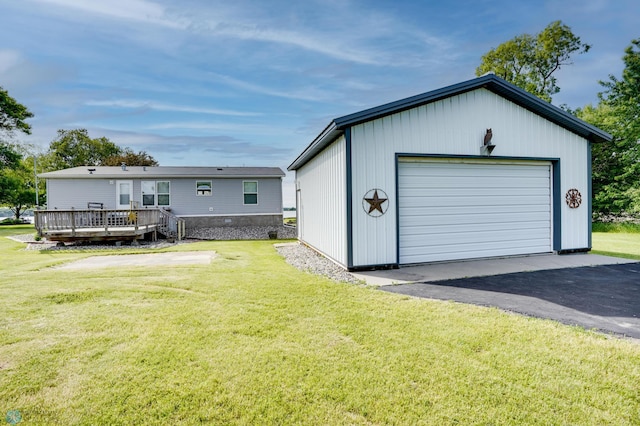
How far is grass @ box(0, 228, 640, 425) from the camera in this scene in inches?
81.7

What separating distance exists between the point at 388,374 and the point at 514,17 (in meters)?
12.1

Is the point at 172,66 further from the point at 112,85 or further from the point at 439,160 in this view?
the point at 439,160

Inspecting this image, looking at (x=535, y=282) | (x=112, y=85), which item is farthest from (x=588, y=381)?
(x=112, y=85)

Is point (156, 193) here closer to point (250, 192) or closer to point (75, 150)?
point (250, 192)

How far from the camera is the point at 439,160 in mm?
7199

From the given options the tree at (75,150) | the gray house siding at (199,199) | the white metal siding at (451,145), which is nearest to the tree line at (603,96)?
the white metal siding at (451,145)

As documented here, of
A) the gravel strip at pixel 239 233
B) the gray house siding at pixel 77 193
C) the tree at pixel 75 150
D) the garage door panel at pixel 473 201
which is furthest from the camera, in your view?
the tree at pixel 75 150

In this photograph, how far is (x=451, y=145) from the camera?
710 centimetres

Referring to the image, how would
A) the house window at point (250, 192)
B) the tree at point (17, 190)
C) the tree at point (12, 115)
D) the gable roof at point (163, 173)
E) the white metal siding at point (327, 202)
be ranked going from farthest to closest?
1. the tree at point (17, 190)
2. the tree at point (12, 115)
3. the house window at point (250, 192)
4. the gable roof at point (163, 173)
5. the white metal siding at point (327, 202)

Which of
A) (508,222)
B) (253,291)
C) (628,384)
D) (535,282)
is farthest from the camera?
(508,222)

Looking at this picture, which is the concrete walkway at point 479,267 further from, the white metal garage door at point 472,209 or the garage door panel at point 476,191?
the garage door panel at point 476,191

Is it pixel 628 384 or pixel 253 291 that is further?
pixel 253 291

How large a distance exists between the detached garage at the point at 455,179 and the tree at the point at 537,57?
49.7ft

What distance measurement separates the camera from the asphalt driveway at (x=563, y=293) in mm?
3752
